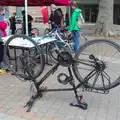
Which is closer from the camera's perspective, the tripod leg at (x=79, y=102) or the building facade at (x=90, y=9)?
the tripod leg at (x=79, y=102)

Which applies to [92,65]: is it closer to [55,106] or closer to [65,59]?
[65,59]

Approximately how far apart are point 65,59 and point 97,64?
537 millimetres

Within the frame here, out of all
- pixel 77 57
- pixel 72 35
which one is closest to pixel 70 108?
pixel 77 57

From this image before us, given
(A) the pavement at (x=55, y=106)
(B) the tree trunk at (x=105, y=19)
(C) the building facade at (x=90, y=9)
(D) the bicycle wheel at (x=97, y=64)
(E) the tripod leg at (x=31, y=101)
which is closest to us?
(A) the pavement at (x=55, y=106)

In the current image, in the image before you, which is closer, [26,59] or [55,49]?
[26,59]

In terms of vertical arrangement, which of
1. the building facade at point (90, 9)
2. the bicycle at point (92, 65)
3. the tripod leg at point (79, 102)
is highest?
the building facade at point (90, 9)

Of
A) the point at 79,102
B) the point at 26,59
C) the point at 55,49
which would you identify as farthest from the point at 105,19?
the point at 79,102

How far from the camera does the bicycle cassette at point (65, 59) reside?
18.0ft

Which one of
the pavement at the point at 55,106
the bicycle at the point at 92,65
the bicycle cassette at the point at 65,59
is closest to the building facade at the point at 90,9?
the pavement at the point at 55,106

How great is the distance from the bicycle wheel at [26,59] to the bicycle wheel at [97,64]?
26.2 inches

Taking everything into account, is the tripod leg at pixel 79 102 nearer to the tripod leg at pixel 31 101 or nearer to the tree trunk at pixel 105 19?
the tripod leg at pixel 31 101

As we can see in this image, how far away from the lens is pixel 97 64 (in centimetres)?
538

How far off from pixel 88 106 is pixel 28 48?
147 cm

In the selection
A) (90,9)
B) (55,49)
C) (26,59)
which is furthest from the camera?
(90,9)
